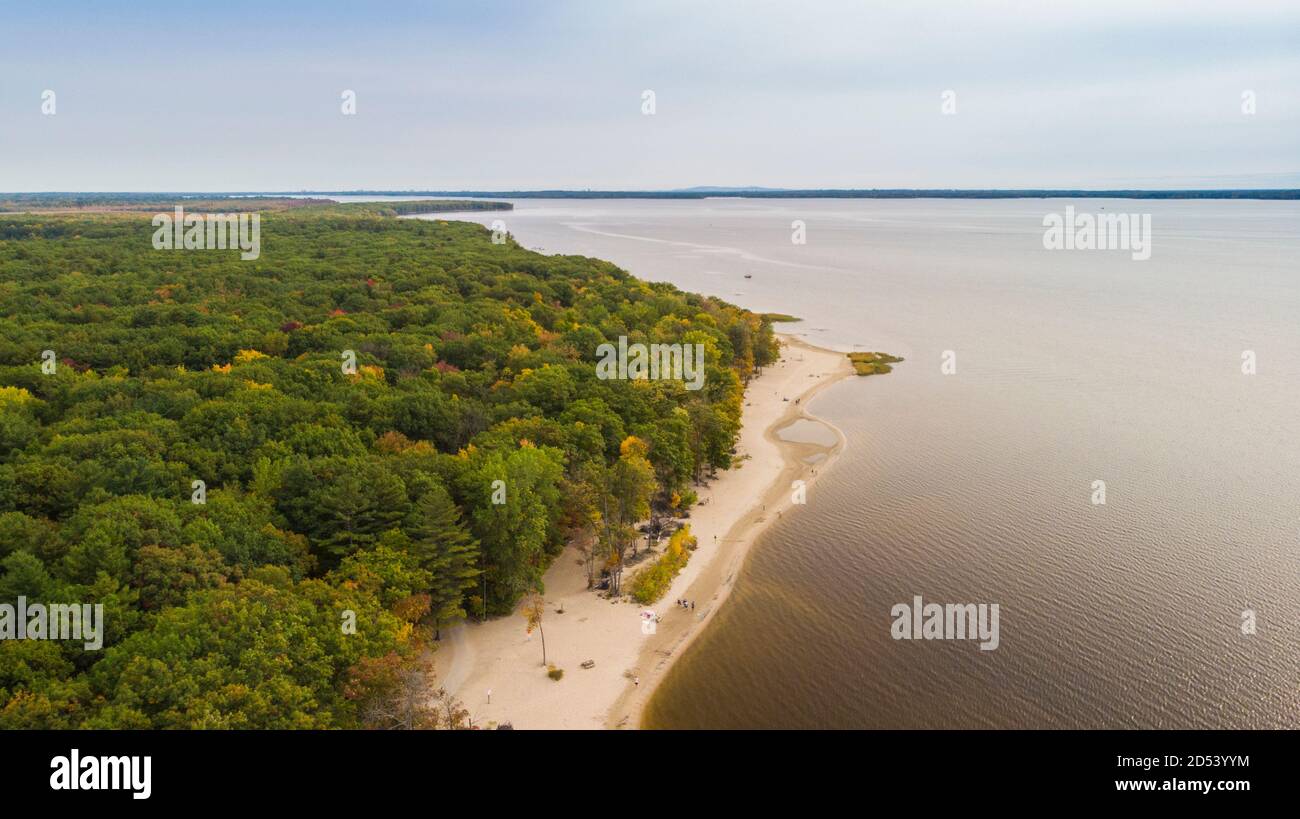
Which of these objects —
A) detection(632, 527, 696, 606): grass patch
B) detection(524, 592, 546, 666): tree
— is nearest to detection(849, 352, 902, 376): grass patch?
detection(632, 527, 696, 606): grass patch

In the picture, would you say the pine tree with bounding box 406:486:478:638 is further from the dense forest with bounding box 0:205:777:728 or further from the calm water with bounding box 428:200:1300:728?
the calm water with bounding box 428:200:1300:728

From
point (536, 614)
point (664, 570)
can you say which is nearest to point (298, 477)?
point (536, 614)

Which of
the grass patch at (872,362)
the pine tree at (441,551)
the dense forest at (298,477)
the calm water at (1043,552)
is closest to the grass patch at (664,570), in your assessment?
the dense forest at (298,477)

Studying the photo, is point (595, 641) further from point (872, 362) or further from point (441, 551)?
point (872, 362)

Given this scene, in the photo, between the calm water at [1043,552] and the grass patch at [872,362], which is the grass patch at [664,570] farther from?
the grass patch at [872,362]
